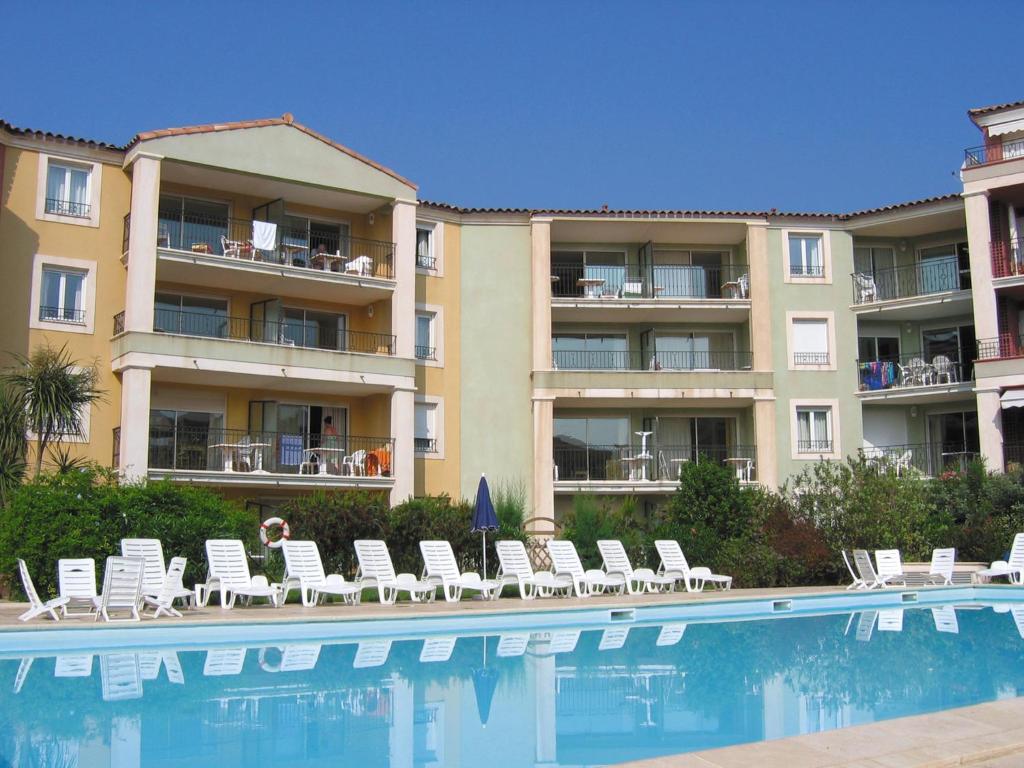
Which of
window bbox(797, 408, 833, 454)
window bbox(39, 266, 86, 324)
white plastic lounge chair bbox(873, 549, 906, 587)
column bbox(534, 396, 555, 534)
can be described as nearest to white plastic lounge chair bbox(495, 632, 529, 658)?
white plastic lounge chair bbox(873, 549, 906, 587)

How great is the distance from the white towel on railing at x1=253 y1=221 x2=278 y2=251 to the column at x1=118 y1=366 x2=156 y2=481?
4.74 metres

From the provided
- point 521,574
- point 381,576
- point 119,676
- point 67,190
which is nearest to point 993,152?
point 521,574

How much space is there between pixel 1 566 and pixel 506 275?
1773 cm

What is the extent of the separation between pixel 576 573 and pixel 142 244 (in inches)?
517

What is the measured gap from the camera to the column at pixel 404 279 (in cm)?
2908

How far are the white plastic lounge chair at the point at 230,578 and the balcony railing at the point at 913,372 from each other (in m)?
21.1

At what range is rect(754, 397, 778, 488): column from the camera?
102 feet

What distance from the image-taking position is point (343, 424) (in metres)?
30.5

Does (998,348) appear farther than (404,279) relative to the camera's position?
Yes

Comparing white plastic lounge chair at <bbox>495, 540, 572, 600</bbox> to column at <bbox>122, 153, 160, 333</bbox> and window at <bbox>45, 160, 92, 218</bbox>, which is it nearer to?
column at <bbox>122, 153, 160, 333</bbox>

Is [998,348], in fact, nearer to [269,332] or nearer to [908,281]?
[908,281]

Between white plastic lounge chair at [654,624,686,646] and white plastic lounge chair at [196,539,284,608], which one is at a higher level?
white plastic lounge chair at [196,539,284,608]

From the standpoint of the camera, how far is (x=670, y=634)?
52.5 ft

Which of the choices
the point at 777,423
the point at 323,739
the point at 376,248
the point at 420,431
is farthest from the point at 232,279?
the point at 323,739
